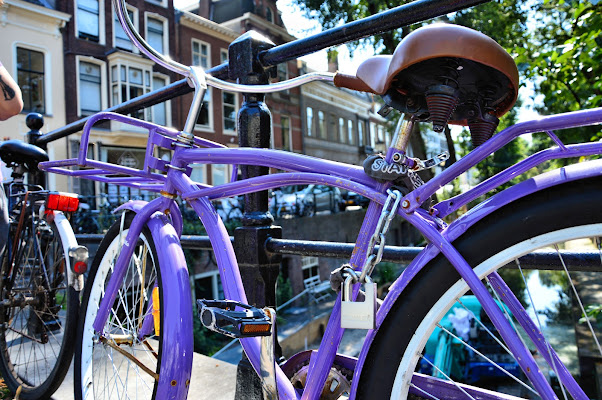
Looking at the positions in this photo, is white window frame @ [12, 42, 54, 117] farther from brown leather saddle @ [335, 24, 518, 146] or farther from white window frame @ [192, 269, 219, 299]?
brown leather saddle @ [335, 24, 518, 146]

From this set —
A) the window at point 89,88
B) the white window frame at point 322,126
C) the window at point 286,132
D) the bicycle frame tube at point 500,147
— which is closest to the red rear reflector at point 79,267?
the bicycle frame tube at point 500,147

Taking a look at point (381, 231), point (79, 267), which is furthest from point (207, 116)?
point (381, 231)

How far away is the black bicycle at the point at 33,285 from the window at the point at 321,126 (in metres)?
24.0

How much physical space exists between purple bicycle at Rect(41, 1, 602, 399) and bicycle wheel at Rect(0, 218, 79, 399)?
0.86 metres

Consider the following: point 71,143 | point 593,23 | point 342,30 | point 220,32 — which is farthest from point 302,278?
point 342,30

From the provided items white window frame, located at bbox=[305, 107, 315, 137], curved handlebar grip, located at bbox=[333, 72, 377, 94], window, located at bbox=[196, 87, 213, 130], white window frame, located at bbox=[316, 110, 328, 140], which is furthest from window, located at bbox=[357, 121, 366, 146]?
curved handlebar grip, located at bbox=[333, 72, 377, 94]

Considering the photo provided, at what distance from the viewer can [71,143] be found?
12.6 metres

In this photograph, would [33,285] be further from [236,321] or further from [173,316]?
[236,321]

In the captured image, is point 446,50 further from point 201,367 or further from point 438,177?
point 201,367

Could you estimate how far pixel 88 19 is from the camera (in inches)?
549

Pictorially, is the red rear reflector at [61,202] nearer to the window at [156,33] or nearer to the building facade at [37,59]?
the building facade at [37,59]

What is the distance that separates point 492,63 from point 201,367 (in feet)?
5.70

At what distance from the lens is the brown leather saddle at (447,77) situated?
0.74 meters

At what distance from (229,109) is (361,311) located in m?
18.6
